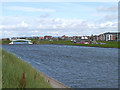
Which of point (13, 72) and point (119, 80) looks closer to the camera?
point (13, 72)

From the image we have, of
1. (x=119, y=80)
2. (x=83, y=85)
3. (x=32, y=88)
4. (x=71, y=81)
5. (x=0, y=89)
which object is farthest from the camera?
(x=119, y=80)

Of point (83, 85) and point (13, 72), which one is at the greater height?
point (13, 72)

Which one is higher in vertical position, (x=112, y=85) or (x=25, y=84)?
(x=25, y=84)

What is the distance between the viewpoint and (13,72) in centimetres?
1393

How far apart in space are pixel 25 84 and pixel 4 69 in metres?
2.98

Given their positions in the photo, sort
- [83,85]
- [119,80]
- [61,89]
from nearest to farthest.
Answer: [61,89] → [83,85] → [119,80]

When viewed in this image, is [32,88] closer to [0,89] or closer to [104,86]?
[0,89]

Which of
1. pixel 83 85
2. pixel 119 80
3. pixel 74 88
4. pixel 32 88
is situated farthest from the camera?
pixel 119 80

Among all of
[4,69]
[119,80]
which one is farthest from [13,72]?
[119,80]

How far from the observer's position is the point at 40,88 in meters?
12.5

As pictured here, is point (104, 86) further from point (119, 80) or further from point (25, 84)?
point (25, 84)

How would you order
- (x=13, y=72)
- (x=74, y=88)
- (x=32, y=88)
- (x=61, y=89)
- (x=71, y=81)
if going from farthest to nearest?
(x=71, y=81) < (x=74, y=88) < (x=61, y=89) < (x=13, y=72) < (x=32, y=88)

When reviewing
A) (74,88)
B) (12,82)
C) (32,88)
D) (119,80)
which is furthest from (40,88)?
(119,80)

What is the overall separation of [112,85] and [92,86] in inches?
95.5
